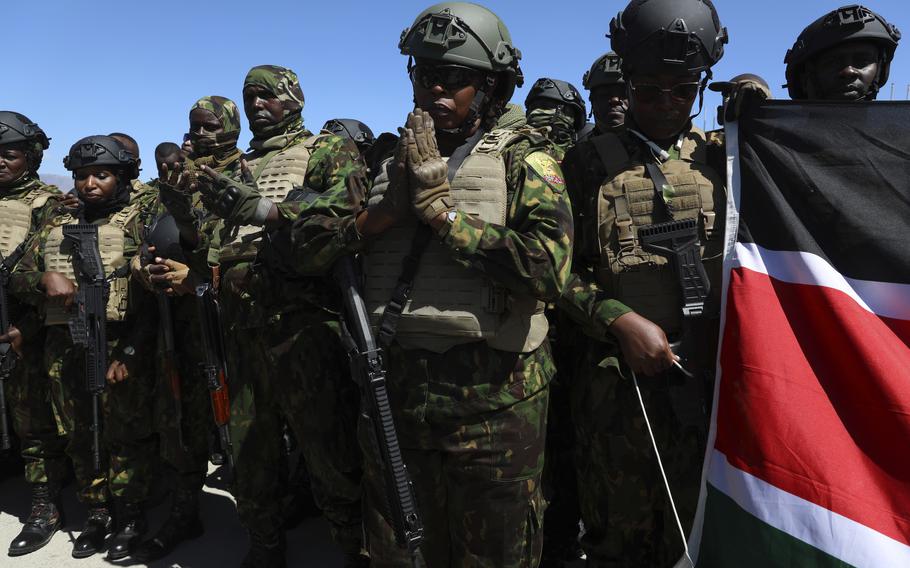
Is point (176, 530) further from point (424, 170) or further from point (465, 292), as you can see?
point (424, 170)

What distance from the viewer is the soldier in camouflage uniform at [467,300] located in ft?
7.57

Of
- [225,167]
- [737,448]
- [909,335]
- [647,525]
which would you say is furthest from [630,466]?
[225,167]

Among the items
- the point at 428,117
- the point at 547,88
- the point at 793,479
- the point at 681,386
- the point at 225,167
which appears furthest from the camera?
the point at 547,88

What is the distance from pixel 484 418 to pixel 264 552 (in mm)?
2140

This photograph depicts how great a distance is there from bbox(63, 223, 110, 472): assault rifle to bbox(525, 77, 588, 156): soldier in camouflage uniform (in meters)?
3.33

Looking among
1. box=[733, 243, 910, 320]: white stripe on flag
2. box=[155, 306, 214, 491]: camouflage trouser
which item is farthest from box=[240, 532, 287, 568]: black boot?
box=[733, 243, 910, 320]: white stripe on flag

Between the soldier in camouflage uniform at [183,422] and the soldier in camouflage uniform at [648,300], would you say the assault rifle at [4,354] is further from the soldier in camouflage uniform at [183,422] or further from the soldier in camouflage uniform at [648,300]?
the soldier in camouflage uniform at [648,300]

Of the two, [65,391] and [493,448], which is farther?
[65,391]

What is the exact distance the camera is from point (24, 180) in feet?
17.4

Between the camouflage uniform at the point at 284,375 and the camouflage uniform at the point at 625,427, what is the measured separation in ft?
4.24

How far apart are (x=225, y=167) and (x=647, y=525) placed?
11.9 feet

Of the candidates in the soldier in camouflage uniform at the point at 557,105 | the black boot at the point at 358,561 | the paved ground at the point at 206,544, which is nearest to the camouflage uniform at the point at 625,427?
the black boot at the point at 358,561

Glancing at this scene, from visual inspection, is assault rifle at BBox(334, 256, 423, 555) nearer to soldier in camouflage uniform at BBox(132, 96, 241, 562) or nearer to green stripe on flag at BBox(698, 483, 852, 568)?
green stripe on flag at BBox(698, 483, 852, 568)

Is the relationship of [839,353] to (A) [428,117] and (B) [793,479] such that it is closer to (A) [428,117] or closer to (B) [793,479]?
(B) [793,479]
